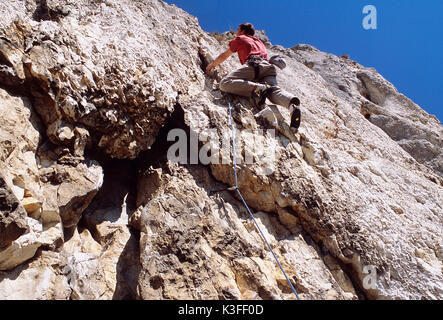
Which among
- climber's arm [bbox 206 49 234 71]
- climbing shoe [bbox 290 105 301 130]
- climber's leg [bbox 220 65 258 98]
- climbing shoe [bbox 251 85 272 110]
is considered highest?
climber's arm [bbox 206 49 234 71]

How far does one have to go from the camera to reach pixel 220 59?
548cm

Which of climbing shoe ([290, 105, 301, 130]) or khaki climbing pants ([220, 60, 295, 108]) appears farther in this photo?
khaki climbing pants ([220, 60, 295, 108])

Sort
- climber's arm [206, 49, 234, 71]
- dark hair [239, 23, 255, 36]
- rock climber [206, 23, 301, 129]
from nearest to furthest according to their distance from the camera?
rock climber [206, 23, 301, 129] < climber's arm [206, 49, 234, 71] < dark hair [239, 23, 255, 36]

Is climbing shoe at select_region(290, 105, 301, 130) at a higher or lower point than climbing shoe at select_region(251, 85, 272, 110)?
lower

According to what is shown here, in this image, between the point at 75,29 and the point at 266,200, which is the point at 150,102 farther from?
the point at 266,200

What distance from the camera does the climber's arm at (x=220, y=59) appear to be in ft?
17.7

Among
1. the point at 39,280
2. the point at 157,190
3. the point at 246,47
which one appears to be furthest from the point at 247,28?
the point at 39,280

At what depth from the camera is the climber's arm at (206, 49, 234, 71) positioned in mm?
5410

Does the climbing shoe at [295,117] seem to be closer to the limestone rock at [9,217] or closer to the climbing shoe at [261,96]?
the climbing shoe at [261,96]

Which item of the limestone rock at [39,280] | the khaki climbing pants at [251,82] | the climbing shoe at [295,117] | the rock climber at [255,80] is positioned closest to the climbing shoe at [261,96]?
the rock climber at [255,80]

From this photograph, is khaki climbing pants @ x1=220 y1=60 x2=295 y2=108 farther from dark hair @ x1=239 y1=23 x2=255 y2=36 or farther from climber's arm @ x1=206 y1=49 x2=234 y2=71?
dark hair @ x1=239 y1=23 x2=255 y2=36

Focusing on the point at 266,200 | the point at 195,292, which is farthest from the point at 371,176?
the point at 195,292

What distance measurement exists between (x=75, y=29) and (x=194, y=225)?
3.32 m

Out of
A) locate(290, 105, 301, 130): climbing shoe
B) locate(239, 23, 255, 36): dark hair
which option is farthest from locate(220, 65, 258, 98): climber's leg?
locate(239, 23, 255, 36): dark hair
